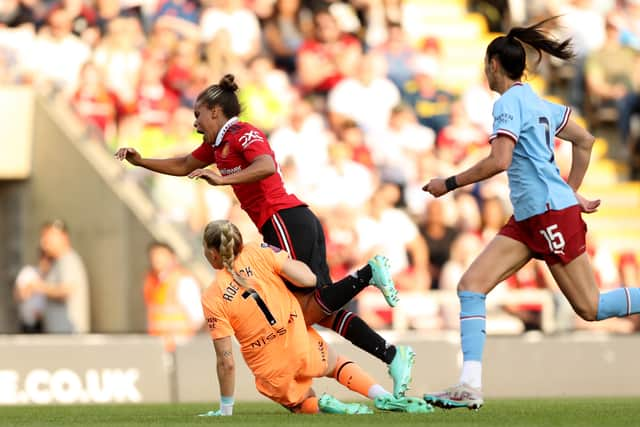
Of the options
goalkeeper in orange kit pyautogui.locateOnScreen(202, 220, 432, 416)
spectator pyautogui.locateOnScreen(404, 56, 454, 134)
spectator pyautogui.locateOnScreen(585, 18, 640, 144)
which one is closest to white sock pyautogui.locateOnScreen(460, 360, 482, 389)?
goalkeeper in orange kit pyautogui.locateOnScreen(202, 220, 432, 416)

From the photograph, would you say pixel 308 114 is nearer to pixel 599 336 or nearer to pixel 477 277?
pixel 599 336

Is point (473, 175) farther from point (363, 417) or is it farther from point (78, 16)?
point (78, 16)

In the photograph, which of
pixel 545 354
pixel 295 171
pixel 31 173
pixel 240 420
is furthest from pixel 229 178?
pixel 31 173

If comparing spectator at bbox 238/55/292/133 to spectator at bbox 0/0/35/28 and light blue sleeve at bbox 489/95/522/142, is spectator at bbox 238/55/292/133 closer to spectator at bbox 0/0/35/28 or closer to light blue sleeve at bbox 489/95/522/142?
spectator at bbox 0/0/35/28

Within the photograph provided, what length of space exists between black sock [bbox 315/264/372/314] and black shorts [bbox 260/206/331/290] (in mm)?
140

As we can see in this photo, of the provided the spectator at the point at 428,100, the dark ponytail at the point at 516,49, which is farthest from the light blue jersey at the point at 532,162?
the spectator at the point at 428,100

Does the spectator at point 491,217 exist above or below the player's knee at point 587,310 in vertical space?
above

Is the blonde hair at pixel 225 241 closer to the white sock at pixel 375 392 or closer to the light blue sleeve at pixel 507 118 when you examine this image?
the white sock at pixel 375 392

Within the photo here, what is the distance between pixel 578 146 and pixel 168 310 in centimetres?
685

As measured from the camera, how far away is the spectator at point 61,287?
55.1 feet

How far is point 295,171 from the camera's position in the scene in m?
18.2

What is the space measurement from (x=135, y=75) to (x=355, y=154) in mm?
2618

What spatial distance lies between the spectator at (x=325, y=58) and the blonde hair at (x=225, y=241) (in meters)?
9.53

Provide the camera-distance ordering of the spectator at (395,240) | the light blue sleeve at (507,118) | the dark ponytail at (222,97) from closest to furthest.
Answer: the light blue sleeve at (507,118) → the dark ponytail at (222,97) → the spectator at (395,240)
